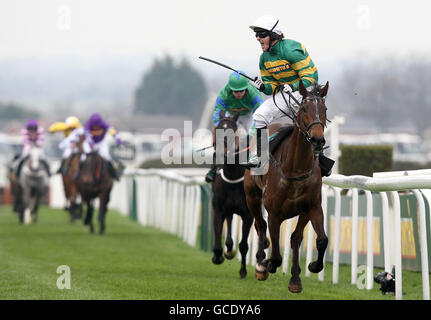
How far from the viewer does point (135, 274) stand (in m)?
9.59

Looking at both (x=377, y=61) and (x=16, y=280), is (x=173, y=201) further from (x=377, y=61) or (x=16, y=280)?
(x=377, y=61)

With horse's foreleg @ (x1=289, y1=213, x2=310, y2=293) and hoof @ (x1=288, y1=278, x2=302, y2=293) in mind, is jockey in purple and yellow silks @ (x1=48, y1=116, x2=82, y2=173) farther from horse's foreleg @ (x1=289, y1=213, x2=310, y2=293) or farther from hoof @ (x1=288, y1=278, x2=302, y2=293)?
hoof @ (x1=288, y1=278, x2=302, y2=293)

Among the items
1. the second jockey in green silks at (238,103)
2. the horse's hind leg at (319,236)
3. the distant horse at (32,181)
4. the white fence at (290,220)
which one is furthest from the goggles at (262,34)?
the distant horse at (32,181)

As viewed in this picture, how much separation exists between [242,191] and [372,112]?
6436 centimetres

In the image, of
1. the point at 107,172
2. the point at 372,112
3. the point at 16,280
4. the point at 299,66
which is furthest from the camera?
the point at 372,112

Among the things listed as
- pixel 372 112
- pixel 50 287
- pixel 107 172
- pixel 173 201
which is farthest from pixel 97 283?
pixel 372 112

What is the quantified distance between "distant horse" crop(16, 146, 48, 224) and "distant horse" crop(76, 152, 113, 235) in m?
2.84

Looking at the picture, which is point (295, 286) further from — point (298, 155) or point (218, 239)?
point (218, 239)

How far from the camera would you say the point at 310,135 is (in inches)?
265

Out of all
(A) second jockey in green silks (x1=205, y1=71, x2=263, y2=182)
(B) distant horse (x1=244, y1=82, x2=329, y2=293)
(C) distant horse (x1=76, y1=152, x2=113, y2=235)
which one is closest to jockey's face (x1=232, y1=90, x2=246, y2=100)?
(A) second jockey in green silks (x1=205, y1=71, x2=263, y2=182)

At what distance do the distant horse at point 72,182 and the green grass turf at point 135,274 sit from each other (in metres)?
2.53

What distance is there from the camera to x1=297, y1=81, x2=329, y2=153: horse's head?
21.8 feet

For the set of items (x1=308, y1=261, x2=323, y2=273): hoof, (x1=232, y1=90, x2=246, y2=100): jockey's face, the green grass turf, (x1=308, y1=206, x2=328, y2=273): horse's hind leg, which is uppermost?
(x1=232, y1=90, x2=246, y2=100): jockey's face

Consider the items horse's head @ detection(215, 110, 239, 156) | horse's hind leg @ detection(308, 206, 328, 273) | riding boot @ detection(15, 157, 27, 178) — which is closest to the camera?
horse's hind leg @ detection(308, 206, 328, 273)
